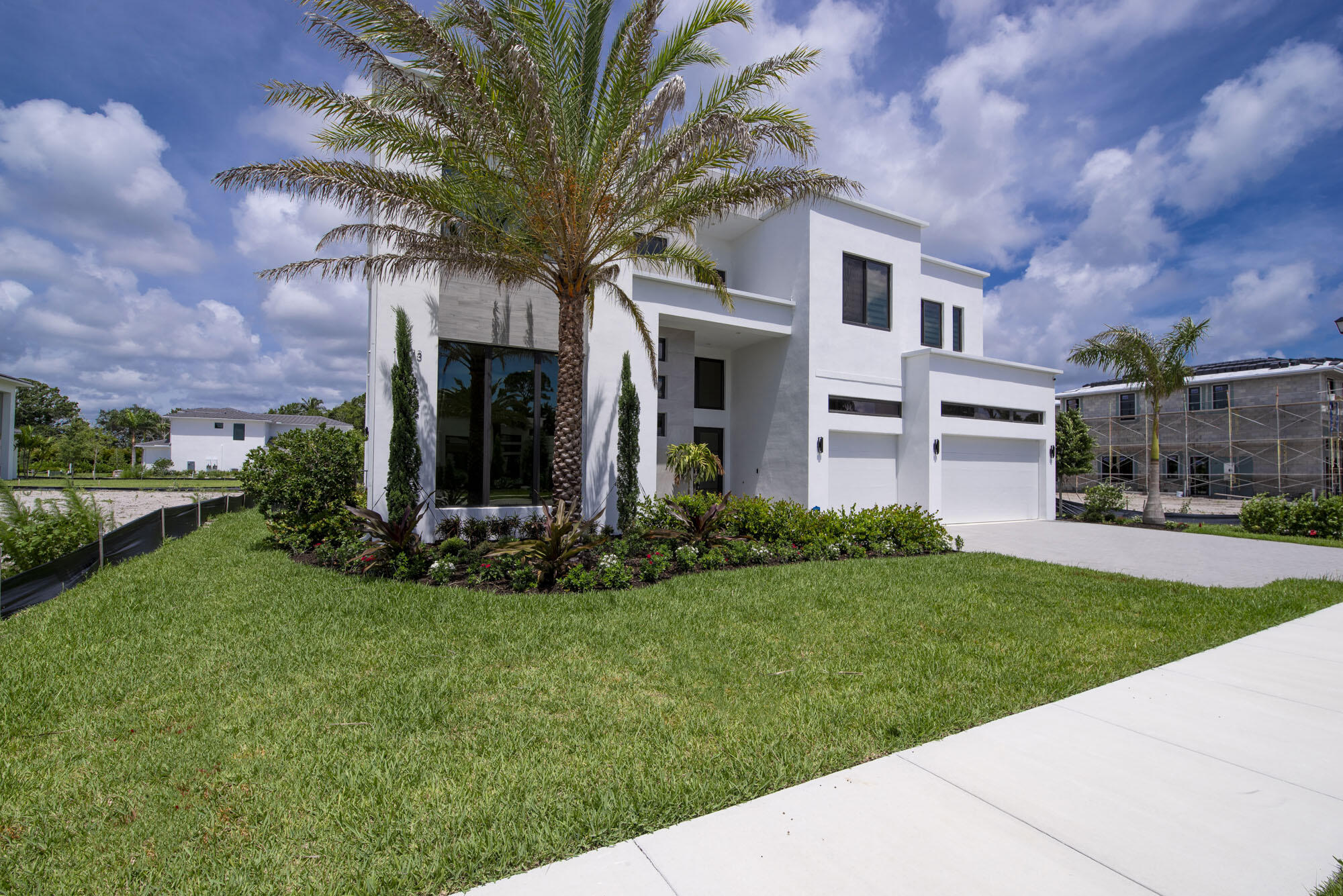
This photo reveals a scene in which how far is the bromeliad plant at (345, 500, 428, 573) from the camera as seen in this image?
816 cm

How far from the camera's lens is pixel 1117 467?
33.7 metres

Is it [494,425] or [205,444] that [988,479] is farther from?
[205,444]

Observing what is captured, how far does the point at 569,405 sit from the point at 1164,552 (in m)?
12.0

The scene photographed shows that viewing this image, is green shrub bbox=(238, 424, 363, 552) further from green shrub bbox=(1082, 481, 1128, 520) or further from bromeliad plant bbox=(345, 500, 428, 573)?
green shrub bbox=(1082, 481, 1128, 520)

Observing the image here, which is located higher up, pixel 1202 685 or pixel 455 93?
pixel 455 93

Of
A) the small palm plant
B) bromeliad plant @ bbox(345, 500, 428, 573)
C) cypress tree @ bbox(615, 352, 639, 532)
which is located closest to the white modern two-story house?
cypress tree @ bbox(615, 352, 639, 532)

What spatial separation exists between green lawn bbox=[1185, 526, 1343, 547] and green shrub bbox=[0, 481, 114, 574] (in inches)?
916

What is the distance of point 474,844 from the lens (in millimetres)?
2498

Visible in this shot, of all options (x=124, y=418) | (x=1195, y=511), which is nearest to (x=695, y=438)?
(x=1195, y=511)

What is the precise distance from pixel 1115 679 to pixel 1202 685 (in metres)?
0.58

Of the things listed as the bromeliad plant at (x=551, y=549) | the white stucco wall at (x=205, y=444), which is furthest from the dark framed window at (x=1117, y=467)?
the white stucco wall at (x=205, y=444)

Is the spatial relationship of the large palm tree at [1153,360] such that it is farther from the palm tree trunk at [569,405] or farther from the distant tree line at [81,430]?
the distant tree line at [81,430]

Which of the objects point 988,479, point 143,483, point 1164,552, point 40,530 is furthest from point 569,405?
point 143,483

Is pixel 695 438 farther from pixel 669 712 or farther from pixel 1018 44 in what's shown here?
pixel 669 712
